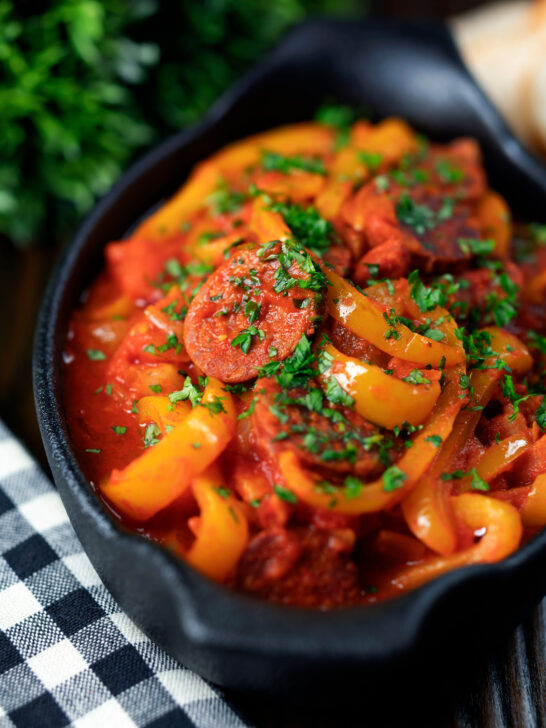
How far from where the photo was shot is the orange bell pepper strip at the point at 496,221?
3.55 meters

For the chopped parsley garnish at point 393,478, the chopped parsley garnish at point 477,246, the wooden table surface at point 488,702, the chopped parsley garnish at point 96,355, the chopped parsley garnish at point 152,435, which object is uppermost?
the chopped parsley garnish at point 477,246

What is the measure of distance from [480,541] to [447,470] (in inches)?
10.4

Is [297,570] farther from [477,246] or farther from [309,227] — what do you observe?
[477,246]

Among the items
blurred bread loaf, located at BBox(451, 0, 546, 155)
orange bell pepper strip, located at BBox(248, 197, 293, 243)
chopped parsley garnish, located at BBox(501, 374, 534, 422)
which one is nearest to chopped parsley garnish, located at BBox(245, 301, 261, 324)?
orange bell pepper strip, located at BBox(248, 197, 293, 243)

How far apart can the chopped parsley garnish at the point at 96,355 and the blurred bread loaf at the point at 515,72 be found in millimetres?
2719

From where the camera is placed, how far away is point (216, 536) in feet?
7.48

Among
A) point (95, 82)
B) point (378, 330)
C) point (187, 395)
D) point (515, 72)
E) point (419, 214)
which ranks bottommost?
point (187, 395)

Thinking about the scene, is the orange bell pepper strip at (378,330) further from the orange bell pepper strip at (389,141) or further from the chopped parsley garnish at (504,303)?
the orange bell pepper strip at (389,141)

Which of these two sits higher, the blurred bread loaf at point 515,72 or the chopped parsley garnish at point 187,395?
the blurred bread loaf at point 515,72

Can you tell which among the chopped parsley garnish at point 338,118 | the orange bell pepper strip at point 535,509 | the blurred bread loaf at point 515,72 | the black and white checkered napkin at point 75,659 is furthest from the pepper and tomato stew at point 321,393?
the blurred bread loaf at point 515,72

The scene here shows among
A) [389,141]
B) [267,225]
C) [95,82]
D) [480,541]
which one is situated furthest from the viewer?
[95,82]

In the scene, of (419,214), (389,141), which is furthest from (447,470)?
(389,141)

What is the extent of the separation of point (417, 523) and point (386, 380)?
46cm

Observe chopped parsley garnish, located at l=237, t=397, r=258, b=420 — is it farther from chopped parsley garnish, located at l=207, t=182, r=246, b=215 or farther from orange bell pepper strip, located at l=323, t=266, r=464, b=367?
chopped parsley garnish, located at l=207, t=182, r=246, b=215
